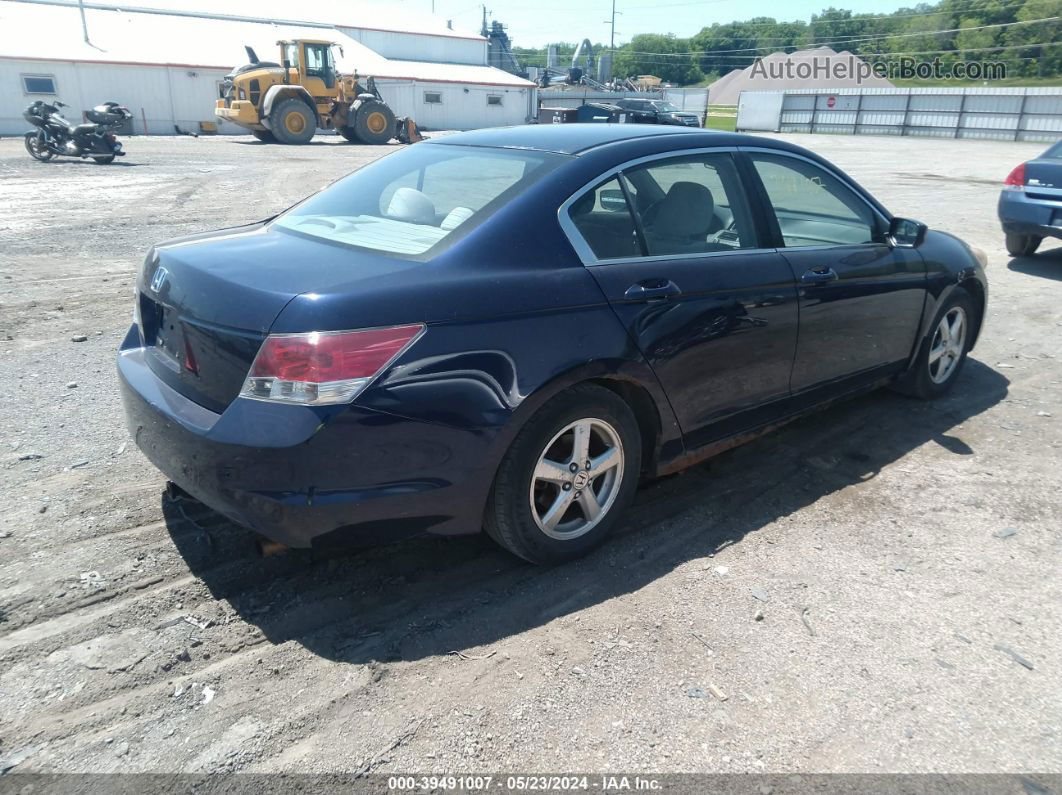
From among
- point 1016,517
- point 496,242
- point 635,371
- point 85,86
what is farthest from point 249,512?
point 85,86

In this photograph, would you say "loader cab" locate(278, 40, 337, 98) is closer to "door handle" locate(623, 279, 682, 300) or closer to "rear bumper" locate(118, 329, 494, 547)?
"door handle" locate(623, 279, 682, 300)

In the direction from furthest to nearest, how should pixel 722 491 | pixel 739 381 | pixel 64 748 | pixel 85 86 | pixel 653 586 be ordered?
pixel 85 86 < pixel 722 491 < pixel 739 381 < pixel 653 586 < pixel 64 748

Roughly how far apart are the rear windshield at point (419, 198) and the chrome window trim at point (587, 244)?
6.7 inches

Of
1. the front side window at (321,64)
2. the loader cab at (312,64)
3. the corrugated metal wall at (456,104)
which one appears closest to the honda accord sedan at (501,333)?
the loader cab at (312,64)

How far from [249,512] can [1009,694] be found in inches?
102

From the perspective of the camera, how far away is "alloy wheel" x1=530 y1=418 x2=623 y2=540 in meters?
3.14

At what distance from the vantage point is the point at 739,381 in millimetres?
3713

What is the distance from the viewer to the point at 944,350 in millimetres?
5219

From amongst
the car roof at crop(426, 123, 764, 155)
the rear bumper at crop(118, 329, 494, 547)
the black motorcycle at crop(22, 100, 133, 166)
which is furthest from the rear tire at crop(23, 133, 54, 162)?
the rear bumper at crop(118, 329, 494, 547)

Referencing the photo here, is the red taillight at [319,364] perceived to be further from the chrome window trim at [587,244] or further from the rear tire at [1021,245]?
the rear tire at [1021,245]

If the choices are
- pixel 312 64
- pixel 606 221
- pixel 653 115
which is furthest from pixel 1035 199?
pixel 653 115

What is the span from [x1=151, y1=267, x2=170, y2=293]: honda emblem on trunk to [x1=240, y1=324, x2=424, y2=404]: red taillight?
0.77 m

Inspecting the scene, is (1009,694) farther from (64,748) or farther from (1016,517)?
(64,748)

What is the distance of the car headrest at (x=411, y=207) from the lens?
331cm
